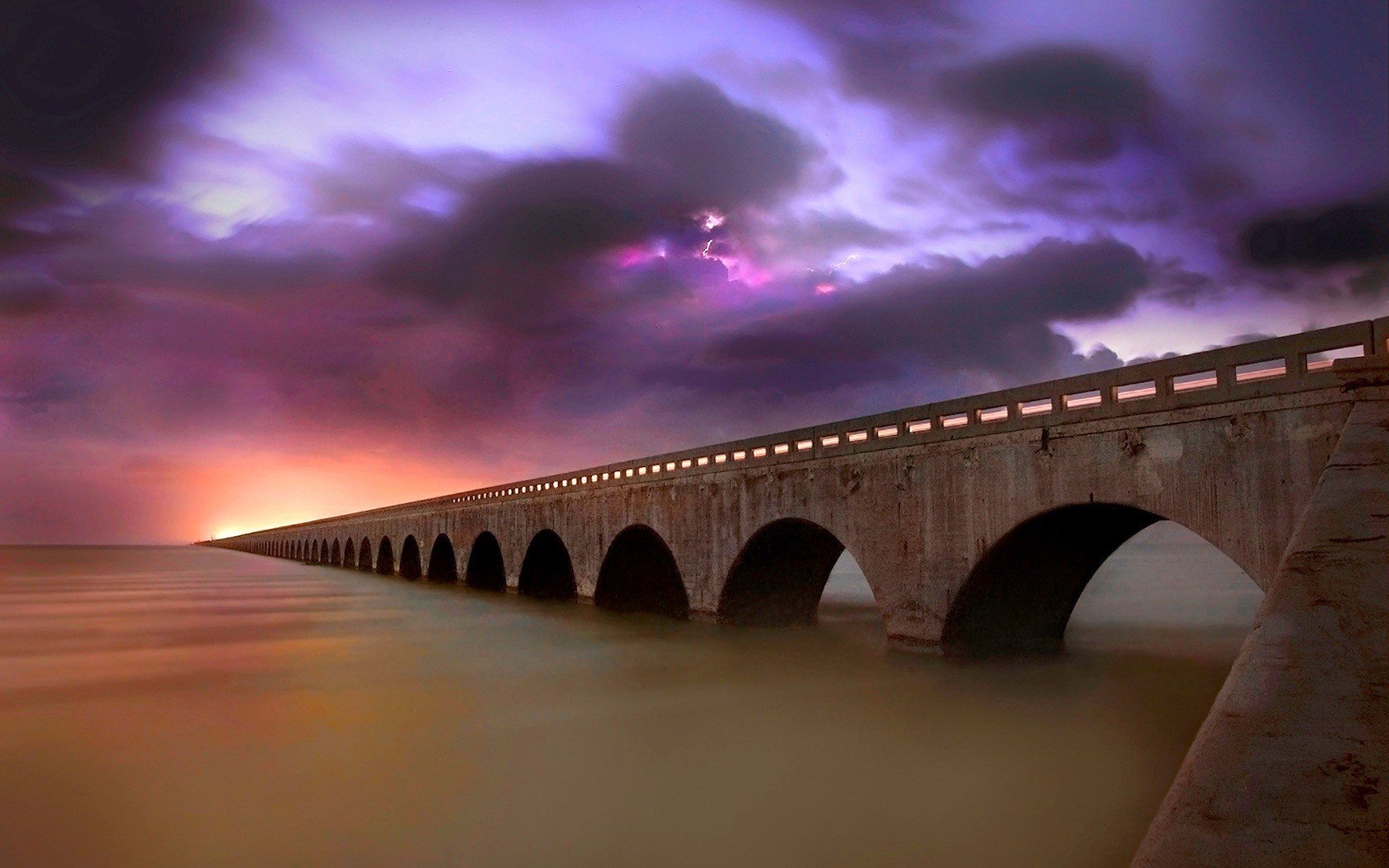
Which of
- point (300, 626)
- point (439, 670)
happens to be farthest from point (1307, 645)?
point (300, 626)

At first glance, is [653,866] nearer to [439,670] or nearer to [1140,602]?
[439,670]

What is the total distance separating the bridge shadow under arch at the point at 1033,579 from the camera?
13.7m

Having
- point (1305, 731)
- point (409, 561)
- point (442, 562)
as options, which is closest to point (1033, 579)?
point (1305, 731)

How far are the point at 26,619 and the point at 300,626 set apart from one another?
11.9 metres

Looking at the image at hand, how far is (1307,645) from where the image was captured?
16.5 ft

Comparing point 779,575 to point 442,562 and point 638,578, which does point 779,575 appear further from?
point 442,562

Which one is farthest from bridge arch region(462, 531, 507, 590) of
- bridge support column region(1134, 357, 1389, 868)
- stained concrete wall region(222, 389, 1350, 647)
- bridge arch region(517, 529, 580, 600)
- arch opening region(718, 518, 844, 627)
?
bridge support column region(1134, 357, 1389, 868)

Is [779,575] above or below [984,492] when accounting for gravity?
below

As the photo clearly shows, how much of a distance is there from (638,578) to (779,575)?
721 cm

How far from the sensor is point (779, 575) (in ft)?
70.0

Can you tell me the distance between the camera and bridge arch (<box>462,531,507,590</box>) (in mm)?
40625

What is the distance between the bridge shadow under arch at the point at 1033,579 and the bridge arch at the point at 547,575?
821 inches

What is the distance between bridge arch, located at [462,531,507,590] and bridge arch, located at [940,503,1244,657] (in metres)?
28.5

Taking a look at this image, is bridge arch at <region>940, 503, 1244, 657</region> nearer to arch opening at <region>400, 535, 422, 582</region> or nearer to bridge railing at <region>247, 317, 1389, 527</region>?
bridge railing at <region>247, 317, 1389, 527</region>
